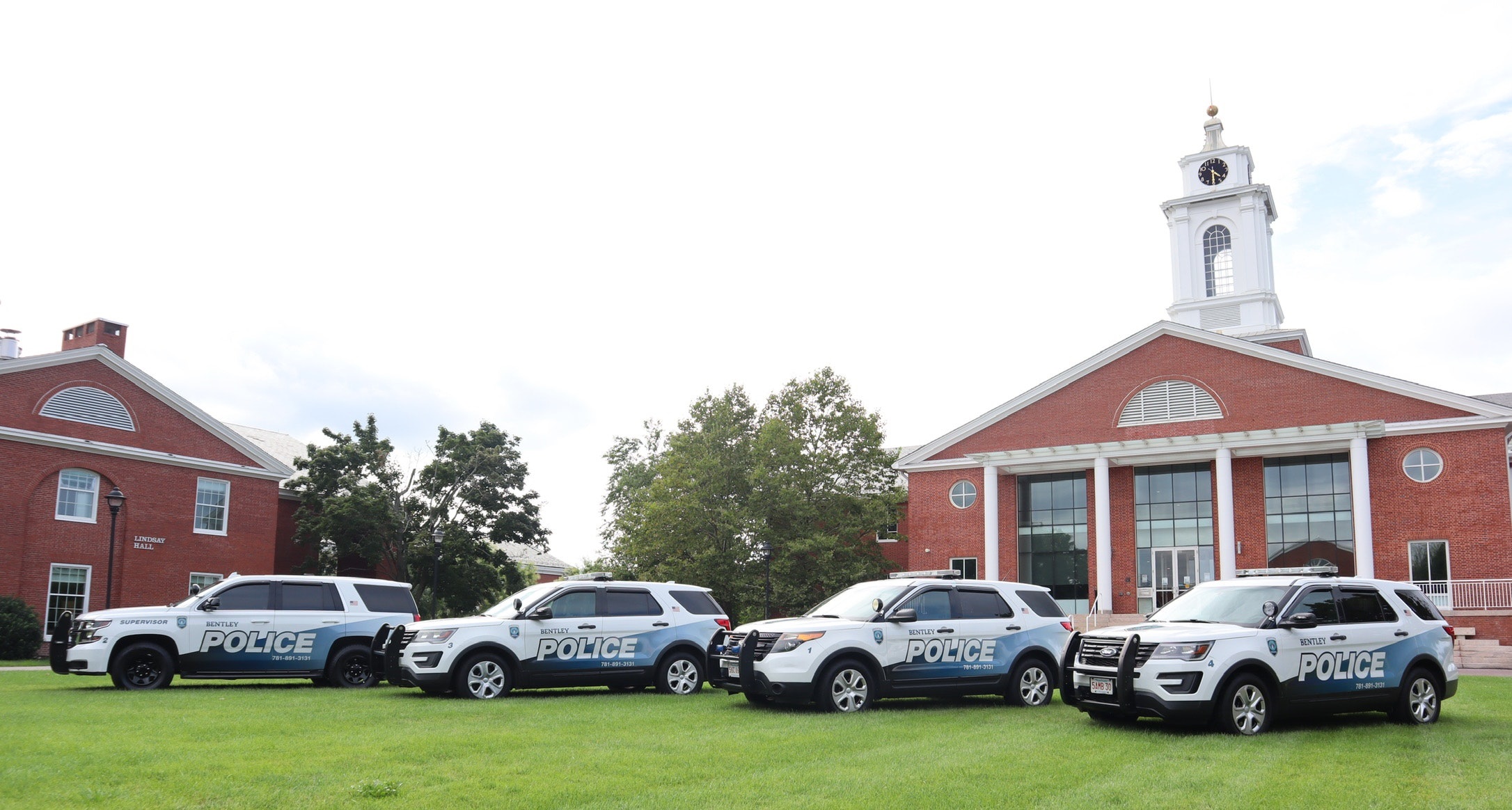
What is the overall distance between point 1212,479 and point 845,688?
79.4 ft

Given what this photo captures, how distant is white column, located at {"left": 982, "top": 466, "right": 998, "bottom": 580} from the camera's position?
35281 mm

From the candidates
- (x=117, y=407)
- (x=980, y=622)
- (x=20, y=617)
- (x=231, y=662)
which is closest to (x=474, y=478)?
(x=117, y=407)

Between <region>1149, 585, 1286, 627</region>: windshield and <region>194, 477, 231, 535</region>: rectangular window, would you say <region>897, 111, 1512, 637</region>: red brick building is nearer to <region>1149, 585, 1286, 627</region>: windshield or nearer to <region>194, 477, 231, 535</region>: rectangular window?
<region>1149, 585, 1286, 627</region>: windshield

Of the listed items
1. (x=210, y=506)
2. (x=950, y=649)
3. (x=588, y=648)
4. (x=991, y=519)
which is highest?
(x=210, y=506)

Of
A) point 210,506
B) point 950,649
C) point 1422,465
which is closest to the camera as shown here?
point 950,649

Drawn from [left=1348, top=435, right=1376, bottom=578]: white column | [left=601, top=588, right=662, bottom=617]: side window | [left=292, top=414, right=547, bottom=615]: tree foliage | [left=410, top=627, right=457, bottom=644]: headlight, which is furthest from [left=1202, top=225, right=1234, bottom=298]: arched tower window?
[left=410, top=627, right=457, bottom=644]: headlight

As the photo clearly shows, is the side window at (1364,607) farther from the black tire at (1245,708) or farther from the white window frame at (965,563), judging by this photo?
the white window frame at (965,563)

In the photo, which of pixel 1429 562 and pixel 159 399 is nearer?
pixel 1429 562

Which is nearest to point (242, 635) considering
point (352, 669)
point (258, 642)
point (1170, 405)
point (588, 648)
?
point (258, 642)

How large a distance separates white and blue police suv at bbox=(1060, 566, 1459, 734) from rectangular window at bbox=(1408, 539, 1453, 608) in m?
19.9

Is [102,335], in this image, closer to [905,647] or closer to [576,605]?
[576,605]

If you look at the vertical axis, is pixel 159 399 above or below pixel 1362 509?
above

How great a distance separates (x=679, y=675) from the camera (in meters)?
15.9

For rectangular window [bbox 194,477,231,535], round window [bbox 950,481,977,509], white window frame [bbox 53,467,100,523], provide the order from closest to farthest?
white window frame [bbox 53,467,100,523] → rectangular window [bbox 194,477,231,535] → round window [bbox 950,481,977,509]
